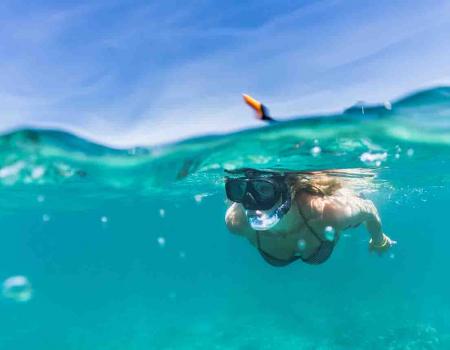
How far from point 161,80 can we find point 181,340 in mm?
22715

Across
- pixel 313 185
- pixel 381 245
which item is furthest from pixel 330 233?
pixel 313 185

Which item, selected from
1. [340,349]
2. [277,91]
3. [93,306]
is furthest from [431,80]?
[93,306]

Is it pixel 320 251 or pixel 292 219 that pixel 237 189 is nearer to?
pixel 292 219

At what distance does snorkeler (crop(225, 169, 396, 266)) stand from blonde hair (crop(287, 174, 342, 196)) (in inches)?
16.6

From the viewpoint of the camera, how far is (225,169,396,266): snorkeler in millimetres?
7820

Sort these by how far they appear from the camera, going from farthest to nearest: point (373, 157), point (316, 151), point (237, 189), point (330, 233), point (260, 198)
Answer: point (373, 157)
point (316, 151)
point (330, 233)
point (237, 189)
point (260, 198)

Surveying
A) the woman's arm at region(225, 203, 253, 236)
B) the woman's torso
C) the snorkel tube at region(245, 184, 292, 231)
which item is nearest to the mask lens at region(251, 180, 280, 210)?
the snorkel tube at region(245, 184, 292, 231)

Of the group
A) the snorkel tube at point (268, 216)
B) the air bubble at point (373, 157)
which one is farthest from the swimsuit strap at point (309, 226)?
the air bubble at point (373, 157)

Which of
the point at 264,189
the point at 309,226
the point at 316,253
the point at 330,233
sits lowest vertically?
the point at 316,253

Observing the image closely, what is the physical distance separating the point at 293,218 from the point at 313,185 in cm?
294

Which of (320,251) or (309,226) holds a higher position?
(309,226)

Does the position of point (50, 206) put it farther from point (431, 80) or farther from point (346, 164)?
point (431, 80)

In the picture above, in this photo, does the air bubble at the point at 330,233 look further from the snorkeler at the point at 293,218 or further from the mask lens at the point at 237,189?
the mask lens at the point at 237,189

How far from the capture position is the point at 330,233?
8.48 meters
